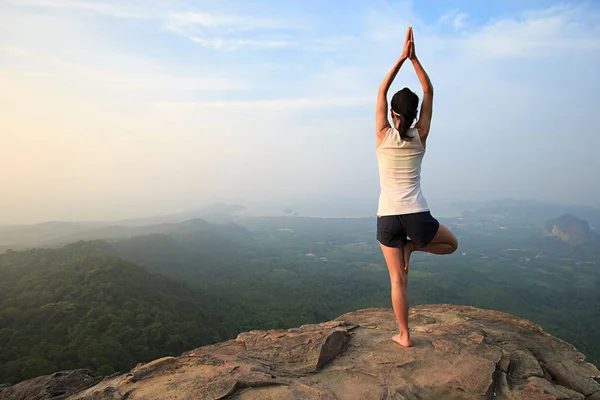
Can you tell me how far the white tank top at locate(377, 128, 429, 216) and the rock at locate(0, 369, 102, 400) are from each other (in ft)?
17.2

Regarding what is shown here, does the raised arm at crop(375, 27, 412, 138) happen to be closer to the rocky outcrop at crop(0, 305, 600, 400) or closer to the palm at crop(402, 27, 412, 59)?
the palm at crop(402, 27, 412, 59)

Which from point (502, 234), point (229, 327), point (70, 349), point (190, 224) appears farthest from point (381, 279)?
point (502, 234)

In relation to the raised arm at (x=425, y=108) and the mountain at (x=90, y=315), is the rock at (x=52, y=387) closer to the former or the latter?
the raised arm at (x=425, y=108)

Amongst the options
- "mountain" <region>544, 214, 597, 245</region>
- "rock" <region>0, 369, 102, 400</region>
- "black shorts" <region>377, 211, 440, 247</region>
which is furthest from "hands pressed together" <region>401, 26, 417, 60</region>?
"mountain" <region>544, 214, 597, 245</region>

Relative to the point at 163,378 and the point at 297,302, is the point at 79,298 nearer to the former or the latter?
the point at 297,302

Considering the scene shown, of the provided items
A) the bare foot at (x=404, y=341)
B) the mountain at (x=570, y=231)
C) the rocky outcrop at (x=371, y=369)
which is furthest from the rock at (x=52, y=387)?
the mountain at (x=570, y=231)

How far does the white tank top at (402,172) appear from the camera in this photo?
170 inches

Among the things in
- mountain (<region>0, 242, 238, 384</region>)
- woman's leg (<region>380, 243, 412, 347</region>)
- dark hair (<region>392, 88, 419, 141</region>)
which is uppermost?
dark hair (<region>392, 88, 419, 141</region>)

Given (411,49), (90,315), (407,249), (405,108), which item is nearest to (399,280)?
(407,249)

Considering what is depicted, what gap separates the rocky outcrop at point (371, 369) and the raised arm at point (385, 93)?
3.05 meters

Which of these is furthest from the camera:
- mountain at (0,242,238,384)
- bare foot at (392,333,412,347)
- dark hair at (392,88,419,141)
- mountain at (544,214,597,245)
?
mountain at (544,214,597,245)

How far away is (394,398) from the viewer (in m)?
3.95

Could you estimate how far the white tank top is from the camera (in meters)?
4.33

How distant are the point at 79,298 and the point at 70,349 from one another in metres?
11.4
